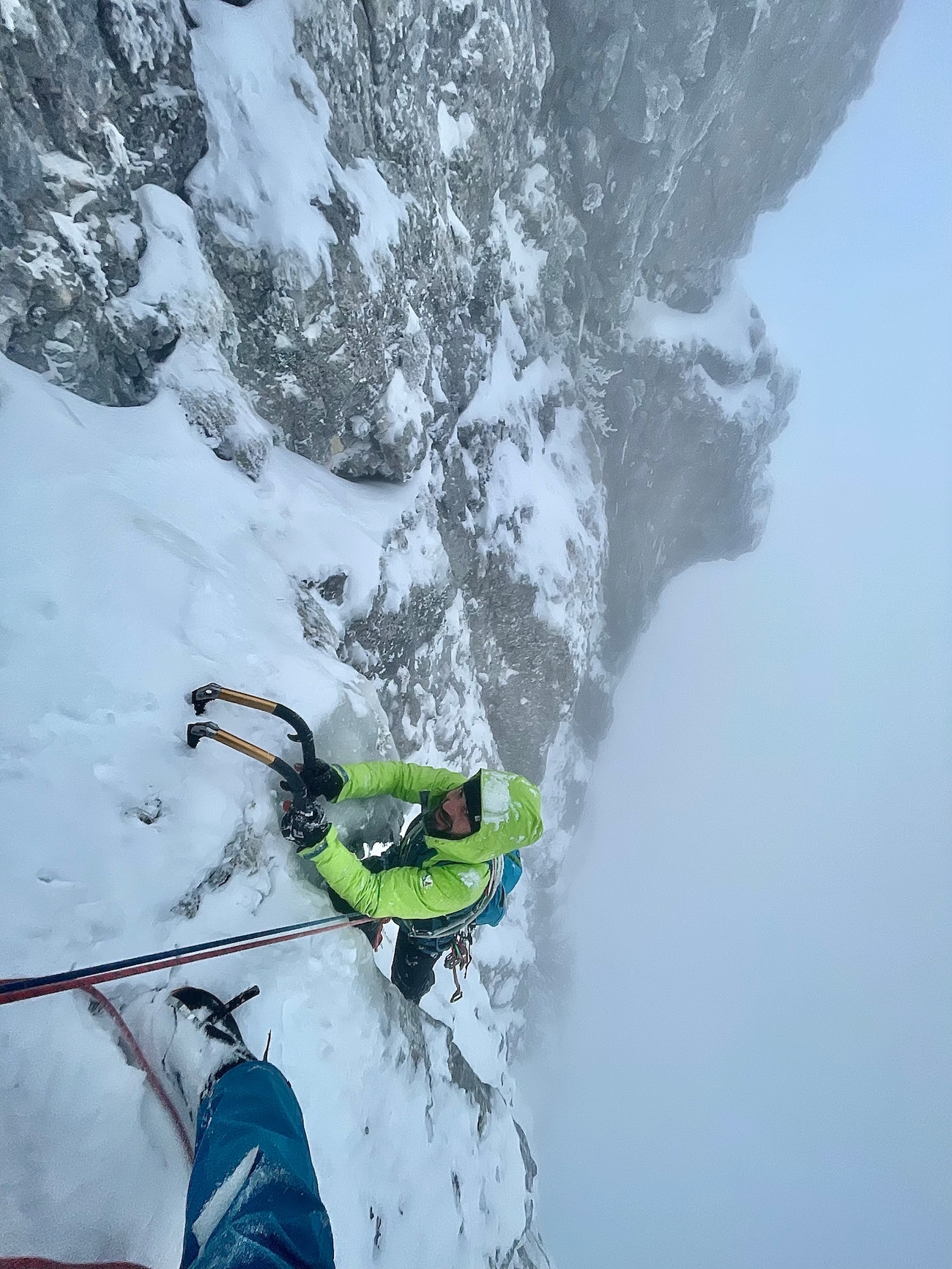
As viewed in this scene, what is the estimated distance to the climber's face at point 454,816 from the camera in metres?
3.45

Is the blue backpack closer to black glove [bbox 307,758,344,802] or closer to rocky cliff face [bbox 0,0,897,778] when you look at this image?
black glove [bbox 307,758,344,802]

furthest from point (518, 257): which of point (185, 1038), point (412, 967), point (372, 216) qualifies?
point (185, 1038)

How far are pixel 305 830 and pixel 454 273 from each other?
9.37m

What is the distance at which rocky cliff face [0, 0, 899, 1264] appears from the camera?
4914 mm

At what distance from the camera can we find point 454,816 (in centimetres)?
348

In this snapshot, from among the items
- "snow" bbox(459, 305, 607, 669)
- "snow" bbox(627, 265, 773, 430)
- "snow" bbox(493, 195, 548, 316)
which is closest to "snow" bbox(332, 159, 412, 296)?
"snow" bbox(459, 305, 607, 669)

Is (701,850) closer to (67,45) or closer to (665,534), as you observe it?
(665,534)

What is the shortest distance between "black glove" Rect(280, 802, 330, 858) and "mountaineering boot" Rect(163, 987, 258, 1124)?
2.64 feet

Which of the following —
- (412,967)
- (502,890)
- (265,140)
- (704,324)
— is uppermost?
(704,324)

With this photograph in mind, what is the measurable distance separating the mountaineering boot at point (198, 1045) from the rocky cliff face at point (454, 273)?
1.80 m

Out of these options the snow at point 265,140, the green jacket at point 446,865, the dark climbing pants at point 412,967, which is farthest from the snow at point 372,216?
the dark climbing pants at point 412,967

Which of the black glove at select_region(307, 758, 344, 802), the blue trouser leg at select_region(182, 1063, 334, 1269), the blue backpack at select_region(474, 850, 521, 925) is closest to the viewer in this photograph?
the blue trouser leg at select_region(182, 1063, 334, 1269)

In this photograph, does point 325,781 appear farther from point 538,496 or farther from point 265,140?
point 538,496

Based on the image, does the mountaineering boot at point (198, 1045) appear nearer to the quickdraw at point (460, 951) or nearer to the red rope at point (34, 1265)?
the red rope at point (34, 1265)
